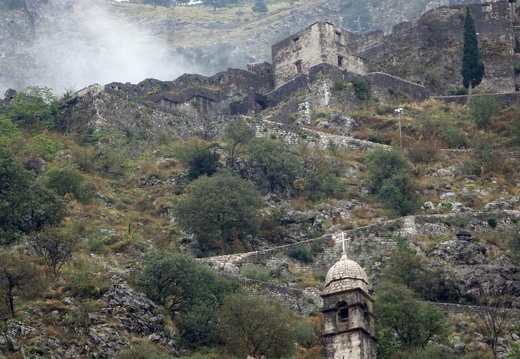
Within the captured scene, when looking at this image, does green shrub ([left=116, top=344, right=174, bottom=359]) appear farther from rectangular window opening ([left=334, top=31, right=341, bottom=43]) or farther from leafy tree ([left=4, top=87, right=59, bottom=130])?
rectangular window opening ([left=334, top=31, right=341, bottom=43])

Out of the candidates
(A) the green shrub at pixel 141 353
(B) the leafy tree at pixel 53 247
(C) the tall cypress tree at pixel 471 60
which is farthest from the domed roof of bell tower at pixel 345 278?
(C) the tall cypress tree at pixel 471 60

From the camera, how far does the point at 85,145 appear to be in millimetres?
92000

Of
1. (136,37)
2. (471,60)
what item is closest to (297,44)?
(471,60)

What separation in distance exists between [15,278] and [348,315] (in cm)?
1354

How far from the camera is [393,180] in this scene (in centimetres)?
8544

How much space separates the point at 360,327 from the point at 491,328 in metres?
9.25

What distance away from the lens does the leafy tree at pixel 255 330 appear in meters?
63.3

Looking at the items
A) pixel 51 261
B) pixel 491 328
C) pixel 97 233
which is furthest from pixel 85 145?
pixel 491 328

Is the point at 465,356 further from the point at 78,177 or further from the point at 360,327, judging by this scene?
the point at 78,177

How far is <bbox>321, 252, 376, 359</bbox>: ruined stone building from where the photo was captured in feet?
198

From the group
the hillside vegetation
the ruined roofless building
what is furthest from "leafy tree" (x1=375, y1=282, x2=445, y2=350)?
the ruined roofless building

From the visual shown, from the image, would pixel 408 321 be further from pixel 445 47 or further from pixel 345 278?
pixel 445 47

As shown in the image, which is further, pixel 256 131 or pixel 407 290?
pixel 256 131

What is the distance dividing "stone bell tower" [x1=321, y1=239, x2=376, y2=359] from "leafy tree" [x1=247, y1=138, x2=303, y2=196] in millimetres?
23889
